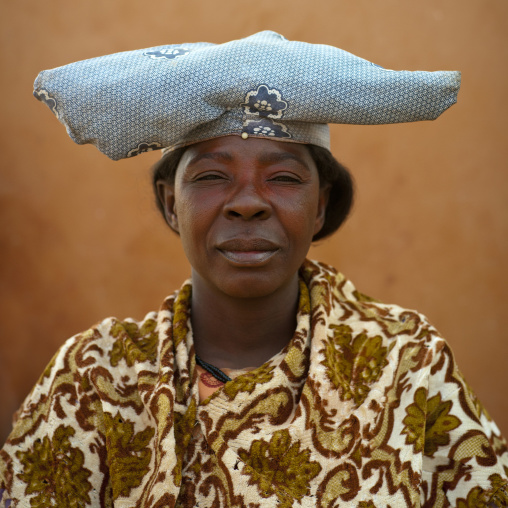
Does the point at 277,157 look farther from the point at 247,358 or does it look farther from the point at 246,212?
the point at 247,358

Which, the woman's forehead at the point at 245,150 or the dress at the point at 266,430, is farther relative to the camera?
the woman's forehead at the point at 245,150

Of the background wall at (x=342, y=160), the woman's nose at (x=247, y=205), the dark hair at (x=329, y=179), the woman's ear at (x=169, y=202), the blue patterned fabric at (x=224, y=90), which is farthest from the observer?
the background wall at (x=342, y=160)

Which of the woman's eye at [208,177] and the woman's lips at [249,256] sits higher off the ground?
the woman's eye at [208,177]

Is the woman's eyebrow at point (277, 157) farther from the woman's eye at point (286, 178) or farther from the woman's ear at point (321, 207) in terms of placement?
the woman's ear at point (321, 207)

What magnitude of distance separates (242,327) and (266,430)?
389 millimetres

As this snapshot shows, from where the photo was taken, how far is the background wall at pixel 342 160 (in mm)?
3912

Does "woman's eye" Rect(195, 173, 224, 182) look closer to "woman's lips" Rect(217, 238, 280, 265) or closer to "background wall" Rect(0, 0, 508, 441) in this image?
"woman's lips" Rect(217, 238, 280, 265)

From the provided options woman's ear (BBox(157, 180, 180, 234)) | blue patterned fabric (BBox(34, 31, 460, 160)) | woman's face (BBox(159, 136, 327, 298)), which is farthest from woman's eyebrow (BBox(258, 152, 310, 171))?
woman's ear (BBox(157, 180, 180, 234))

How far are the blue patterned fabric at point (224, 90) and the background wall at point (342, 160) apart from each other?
1.88 meters

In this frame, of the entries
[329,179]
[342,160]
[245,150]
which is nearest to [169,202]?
[245,150]

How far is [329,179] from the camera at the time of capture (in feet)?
8.20

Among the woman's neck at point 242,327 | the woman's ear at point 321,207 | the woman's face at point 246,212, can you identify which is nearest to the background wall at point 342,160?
the woman's ear at point 321,207

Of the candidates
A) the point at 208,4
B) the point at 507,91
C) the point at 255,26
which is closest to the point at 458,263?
the point at 507,91

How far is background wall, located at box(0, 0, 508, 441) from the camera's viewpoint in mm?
3912
